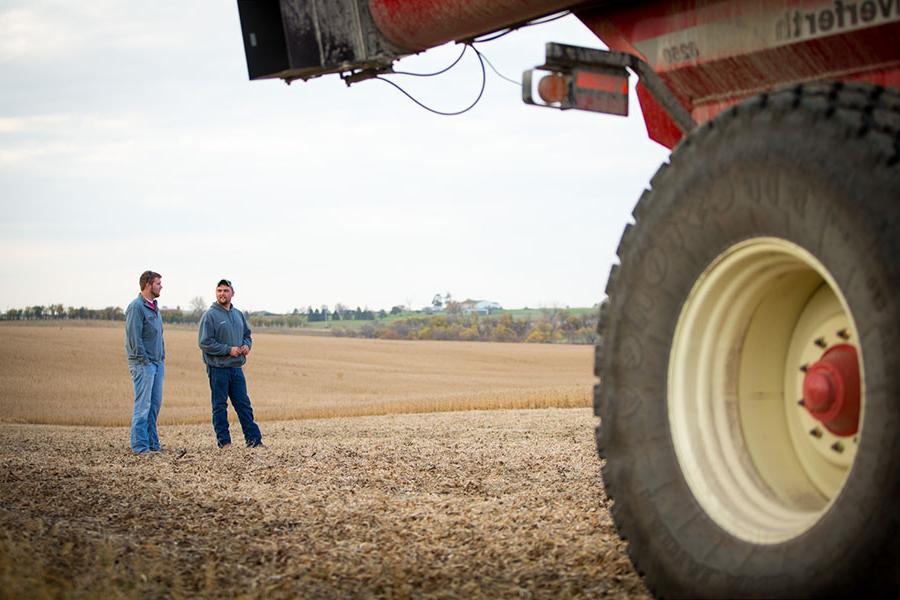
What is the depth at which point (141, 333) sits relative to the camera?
11.6 meters

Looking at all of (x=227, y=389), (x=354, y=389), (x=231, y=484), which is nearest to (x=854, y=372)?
(x=231, y=484)

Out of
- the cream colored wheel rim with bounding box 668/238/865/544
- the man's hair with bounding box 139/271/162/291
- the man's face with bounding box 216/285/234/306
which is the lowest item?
the cream colored wheel rim with bounding box 668/238/865/544

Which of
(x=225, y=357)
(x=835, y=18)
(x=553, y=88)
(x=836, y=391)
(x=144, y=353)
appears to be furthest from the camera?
(x=144, y=353)

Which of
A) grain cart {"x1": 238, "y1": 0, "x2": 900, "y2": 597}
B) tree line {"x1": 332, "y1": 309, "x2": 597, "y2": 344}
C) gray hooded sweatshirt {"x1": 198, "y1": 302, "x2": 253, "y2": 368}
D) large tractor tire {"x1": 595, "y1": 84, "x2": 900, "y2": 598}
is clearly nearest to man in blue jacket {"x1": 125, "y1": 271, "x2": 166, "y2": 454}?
gray hooded sweatshirt {"x1": 198, "y1": 302, "x2": 253, "y2": 368}

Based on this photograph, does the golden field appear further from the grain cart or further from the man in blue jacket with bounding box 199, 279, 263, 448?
the grain cart

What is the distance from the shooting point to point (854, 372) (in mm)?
2965

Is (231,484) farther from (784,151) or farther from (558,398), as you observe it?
(558,398)

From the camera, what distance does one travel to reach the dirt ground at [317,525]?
419 cm

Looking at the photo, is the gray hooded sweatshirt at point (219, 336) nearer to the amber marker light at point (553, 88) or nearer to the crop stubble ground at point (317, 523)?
the crop stubble ground at point (317, 523)

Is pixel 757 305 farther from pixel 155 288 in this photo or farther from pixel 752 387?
pixel 155 288

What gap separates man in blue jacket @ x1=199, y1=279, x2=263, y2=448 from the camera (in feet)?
37.4

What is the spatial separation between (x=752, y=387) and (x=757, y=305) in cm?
27

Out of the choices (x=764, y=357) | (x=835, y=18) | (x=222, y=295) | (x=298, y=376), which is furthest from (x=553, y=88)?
(x=298, y=376)

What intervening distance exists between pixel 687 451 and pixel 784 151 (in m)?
0.98
